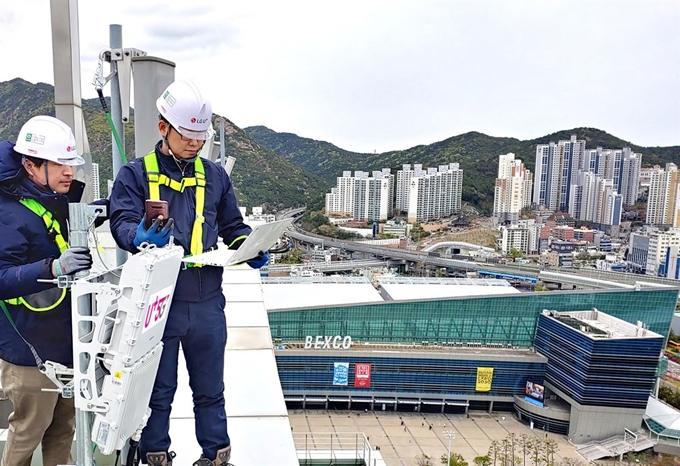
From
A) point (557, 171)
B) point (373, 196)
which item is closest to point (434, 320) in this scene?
point (373, 196)

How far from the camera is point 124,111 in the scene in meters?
1.77

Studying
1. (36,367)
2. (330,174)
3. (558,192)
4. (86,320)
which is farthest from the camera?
(330,174)

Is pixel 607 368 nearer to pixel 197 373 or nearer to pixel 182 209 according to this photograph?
pixel 197 373

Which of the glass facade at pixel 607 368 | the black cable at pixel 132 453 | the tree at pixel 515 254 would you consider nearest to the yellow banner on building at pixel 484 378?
the glass facade at pixel 607 368

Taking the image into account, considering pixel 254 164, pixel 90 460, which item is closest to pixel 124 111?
pixel 90 460

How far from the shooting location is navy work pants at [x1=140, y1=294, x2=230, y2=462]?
145 centimetres

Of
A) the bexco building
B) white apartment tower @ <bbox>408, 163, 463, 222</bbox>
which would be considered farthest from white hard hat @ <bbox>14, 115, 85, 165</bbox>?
white apartment tower @ <bbox>408, 163, 463, 222</bbox>

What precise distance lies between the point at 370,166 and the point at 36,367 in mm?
56635

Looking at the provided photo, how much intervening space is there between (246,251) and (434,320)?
45.2 feet

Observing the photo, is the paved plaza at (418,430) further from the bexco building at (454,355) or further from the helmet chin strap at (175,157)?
the helmet chin strap at (175,157)

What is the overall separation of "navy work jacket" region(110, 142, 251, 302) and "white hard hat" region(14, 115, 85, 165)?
153mm

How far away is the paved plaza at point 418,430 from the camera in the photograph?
Answer: 459 inches

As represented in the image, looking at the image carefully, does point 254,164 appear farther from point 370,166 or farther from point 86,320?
point 86,320

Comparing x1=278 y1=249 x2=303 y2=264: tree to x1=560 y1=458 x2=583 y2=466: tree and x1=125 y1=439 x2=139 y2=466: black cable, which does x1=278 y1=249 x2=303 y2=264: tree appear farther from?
x1=125 y1=439 x2=139 y2=466: black cable
